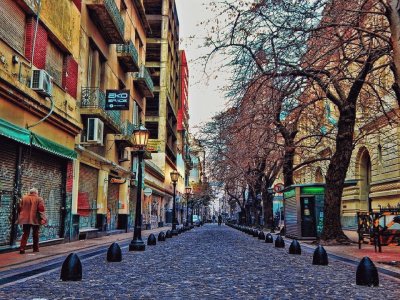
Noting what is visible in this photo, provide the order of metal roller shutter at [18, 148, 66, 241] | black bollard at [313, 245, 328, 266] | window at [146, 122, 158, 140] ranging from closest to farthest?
black bollard at [313, 245, 328, 266] < metal roller shutter at [18, 148, 66, 241] < window at [146, 122, 158, 140]

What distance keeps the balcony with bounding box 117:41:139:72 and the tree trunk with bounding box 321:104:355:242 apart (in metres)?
13.4

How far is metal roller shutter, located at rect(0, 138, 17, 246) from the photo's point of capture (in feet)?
39.5

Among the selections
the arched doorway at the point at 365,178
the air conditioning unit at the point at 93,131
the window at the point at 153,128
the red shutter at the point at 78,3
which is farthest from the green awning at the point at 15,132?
the window at the point at 153,128

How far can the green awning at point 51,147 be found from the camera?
43.9 ft

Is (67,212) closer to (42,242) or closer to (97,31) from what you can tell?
(42,242)

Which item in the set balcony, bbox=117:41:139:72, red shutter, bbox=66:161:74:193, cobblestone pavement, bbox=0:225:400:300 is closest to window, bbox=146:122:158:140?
balcony, bbox=117:41:139:72

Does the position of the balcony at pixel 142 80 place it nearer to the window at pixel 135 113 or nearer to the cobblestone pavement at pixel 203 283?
the window at pixel 135 113

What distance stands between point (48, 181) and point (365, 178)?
75.5ft

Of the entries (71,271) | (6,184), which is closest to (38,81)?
(6,184)

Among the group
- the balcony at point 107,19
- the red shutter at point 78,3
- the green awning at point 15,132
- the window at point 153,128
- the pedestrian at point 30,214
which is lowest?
the pedestrian at point 30,214

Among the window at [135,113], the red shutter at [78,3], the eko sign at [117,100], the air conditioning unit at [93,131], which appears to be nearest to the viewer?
the red shutter at [78,3]

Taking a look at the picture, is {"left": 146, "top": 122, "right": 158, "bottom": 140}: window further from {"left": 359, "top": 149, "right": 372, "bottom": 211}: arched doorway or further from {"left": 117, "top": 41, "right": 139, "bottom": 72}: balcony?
{"left": 359, "top": 149, "right": 372, "bottom": 211}: arched doorway

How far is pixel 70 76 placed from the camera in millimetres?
17766

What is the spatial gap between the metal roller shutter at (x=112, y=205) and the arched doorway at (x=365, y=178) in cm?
1653
